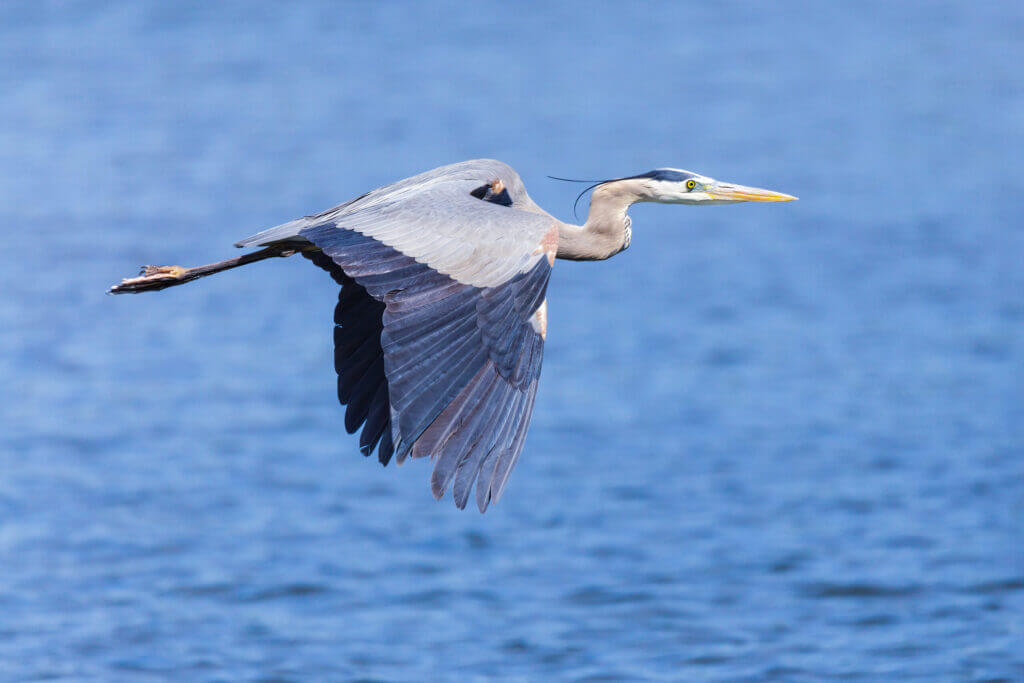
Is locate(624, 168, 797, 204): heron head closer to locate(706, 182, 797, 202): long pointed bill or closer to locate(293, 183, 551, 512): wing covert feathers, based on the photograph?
locate(706, 182, 797, 202): long pointed bill

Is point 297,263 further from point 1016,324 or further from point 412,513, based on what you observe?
point 1016,324

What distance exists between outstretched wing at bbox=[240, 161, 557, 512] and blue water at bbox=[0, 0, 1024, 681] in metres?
3.02

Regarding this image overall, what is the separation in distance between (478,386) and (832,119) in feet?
39.2

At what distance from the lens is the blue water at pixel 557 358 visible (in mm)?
10109

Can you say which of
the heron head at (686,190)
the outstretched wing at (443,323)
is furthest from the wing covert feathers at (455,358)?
the heron head at (686,190)

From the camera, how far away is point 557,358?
1315 centimetres

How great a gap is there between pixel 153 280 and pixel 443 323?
210cm

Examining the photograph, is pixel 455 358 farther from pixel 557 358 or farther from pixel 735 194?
pixel 557 358

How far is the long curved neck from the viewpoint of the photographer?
25.0ft

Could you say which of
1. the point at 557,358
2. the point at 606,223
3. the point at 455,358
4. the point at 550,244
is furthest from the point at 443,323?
the point at 557,358

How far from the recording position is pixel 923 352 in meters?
13.5

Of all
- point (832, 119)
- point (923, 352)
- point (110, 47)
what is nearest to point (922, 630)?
point (923, 352)

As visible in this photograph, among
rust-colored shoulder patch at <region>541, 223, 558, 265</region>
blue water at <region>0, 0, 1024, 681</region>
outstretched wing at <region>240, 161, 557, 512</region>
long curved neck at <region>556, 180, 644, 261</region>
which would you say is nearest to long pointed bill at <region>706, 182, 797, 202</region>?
long curved neck at <region>556, 180, 644, 261</region>

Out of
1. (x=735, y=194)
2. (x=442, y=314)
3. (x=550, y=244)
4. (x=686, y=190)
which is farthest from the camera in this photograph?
(x=735, y=194)
